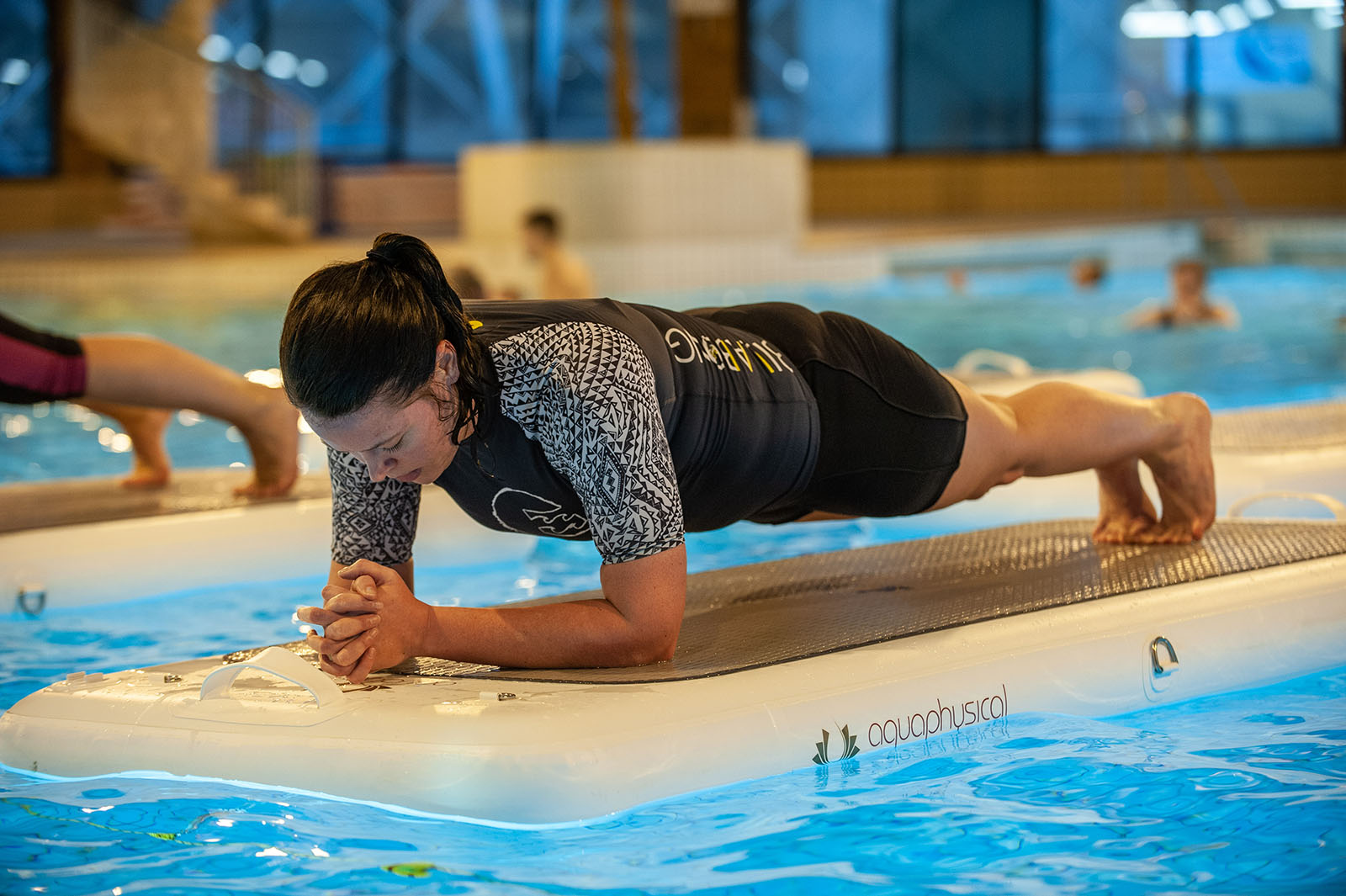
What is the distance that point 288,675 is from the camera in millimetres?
2084

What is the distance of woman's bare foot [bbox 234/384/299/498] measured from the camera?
3.59 meters

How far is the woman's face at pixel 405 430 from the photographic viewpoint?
188cm

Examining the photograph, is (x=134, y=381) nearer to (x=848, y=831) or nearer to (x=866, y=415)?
(x=866, y=415)

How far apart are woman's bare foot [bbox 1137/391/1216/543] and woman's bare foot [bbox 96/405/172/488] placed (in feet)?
8.39

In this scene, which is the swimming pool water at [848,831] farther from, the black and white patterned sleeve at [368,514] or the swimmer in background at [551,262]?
the swimmer in background at [551,262]

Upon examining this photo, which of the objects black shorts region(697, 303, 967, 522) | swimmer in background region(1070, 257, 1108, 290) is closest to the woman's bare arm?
black shorts region(697, 303, 967, 522)

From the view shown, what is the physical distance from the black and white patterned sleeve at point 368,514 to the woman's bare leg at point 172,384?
4.27 ft

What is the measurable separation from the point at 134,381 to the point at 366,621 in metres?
1.65

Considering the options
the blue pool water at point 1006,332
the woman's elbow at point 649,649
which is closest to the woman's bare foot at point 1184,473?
the woman's elbow at point 649,649

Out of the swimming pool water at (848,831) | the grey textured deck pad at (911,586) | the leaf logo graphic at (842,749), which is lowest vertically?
the swimming pool water at (848,831)

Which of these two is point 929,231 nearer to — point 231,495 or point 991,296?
point 991,296

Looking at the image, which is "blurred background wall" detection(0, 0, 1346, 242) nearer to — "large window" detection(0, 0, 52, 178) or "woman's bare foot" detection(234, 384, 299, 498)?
"large window" detection(0, 0, 52, 178)

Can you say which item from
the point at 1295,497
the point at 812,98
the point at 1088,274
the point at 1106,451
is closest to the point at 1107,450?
the point at 1106,451

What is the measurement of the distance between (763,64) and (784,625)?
16867 mm
